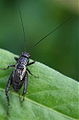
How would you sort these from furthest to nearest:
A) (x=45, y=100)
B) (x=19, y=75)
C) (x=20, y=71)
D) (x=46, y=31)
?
(x=46, y=31)
(x=20, y=71)
(x=19, y=75)
(x=45, y=100)

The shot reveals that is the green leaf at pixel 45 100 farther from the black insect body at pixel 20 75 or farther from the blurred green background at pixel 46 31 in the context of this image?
the blurred green background at pixel 46 31

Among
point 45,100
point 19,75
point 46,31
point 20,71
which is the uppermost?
point 46,31

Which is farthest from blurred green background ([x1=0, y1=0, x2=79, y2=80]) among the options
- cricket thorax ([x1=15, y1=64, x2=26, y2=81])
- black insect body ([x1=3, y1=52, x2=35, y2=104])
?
cricket thorax ([x1=15, y1=64, x2=26, y2=81])

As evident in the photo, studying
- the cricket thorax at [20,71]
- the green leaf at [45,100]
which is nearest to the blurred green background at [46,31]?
the cricket thorax at [20,71]

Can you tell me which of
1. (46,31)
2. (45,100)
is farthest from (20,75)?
(46,31)

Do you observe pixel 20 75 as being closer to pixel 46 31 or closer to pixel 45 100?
pixel 45 100

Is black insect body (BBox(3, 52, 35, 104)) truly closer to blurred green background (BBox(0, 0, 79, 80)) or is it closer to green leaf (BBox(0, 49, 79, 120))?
green leaf (BBox(0, 49, 79, 120))
